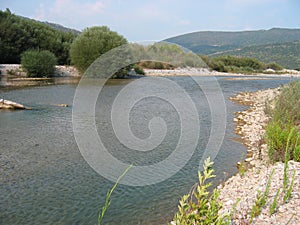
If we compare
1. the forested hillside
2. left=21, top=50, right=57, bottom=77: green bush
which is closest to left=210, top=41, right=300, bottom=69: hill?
the forested hillside

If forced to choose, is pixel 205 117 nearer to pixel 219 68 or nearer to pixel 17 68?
pixel 17 68

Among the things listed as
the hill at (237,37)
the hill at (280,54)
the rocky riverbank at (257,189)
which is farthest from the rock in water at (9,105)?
the hill at (237,37)

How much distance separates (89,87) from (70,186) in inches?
704

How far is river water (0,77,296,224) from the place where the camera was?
5086 millimetres

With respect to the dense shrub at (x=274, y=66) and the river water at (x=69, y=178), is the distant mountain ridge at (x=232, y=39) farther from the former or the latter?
the river water at (x=69, y=178)

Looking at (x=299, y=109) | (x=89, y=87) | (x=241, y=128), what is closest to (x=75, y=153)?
(x=241, y=128)

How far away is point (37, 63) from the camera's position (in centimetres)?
3244

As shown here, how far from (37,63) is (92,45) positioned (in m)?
6.37

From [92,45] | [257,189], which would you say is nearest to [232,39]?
[92,45]

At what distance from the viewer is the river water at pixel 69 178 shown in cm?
509

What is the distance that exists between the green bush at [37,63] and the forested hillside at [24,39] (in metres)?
5.16

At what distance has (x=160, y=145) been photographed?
927 cm

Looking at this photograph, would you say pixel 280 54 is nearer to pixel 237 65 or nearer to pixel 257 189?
pixel 237 65

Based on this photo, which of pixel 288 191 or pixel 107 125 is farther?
pixel 107 125
